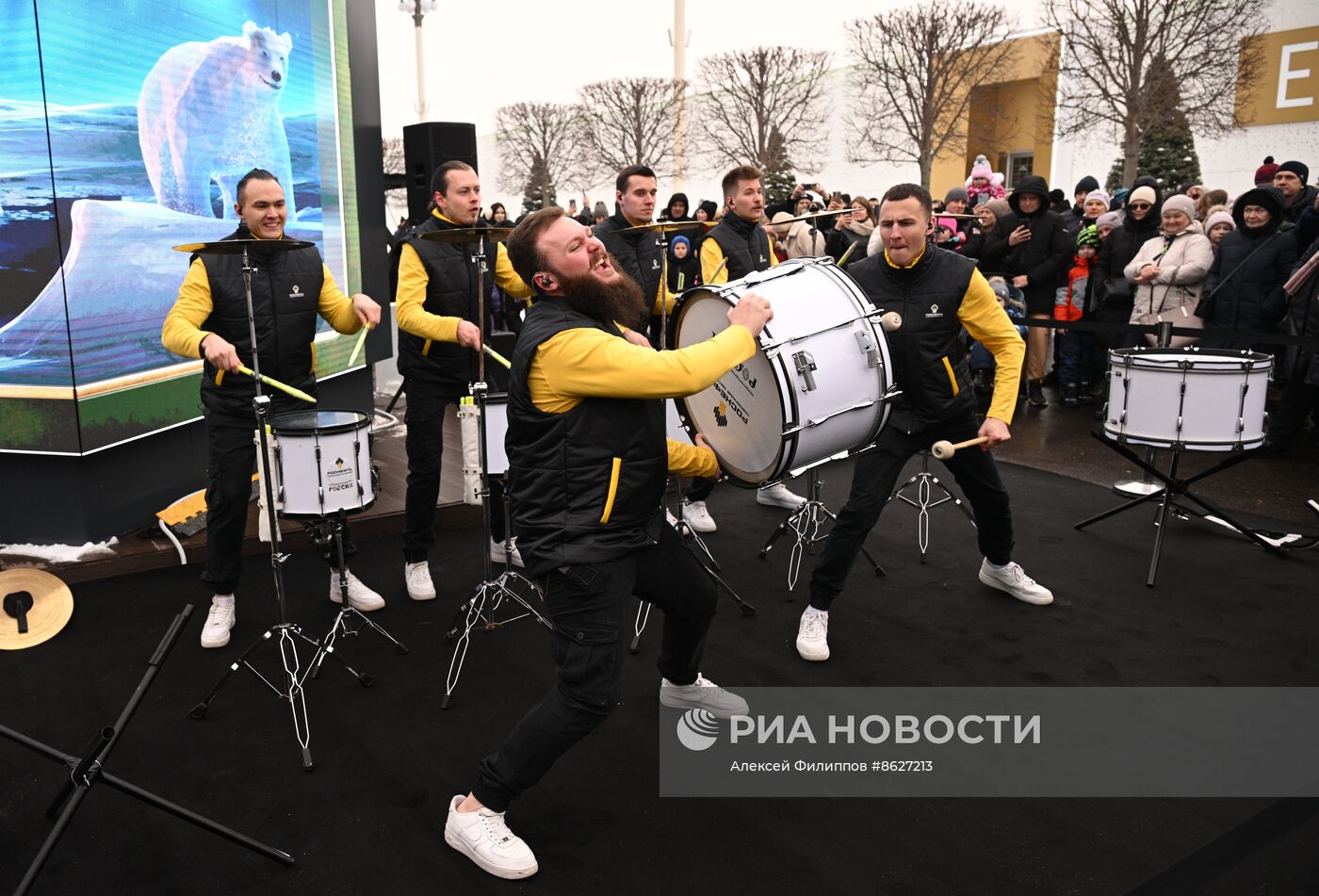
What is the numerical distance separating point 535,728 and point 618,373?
1073 millimetres

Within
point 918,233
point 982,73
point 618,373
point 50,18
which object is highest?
point 982,73

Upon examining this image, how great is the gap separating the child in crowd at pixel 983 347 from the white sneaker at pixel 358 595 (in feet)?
19.8

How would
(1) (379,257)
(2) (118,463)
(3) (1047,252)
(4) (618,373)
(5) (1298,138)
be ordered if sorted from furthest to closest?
(5) (1298,138) → (3) (1047,252) → (1) (379,257) → (2) (118,463) → (4) (618,373)

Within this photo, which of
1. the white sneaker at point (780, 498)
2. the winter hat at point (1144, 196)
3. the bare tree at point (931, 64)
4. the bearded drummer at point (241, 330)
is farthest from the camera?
the bare tree at point (931, 64)

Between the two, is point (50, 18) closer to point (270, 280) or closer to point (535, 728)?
point (270, 280)

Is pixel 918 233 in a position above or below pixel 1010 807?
above

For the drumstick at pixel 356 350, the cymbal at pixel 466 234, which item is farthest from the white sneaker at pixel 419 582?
the drumstick at pixel 356 350

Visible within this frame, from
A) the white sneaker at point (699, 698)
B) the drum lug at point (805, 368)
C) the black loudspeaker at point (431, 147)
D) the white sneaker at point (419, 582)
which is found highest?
the black loudspeaker at point (431, 147)

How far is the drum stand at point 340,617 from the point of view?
421 cm

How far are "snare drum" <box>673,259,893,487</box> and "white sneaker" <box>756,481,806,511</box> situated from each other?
2808 mm

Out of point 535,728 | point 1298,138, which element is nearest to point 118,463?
point 535,728

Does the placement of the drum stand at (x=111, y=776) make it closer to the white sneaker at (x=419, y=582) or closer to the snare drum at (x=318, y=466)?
the snare drum at (x=318, y=466)

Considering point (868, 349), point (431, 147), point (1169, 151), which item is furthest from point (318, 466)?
point (1169, 151)

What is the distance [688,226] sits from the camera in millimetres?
4258
